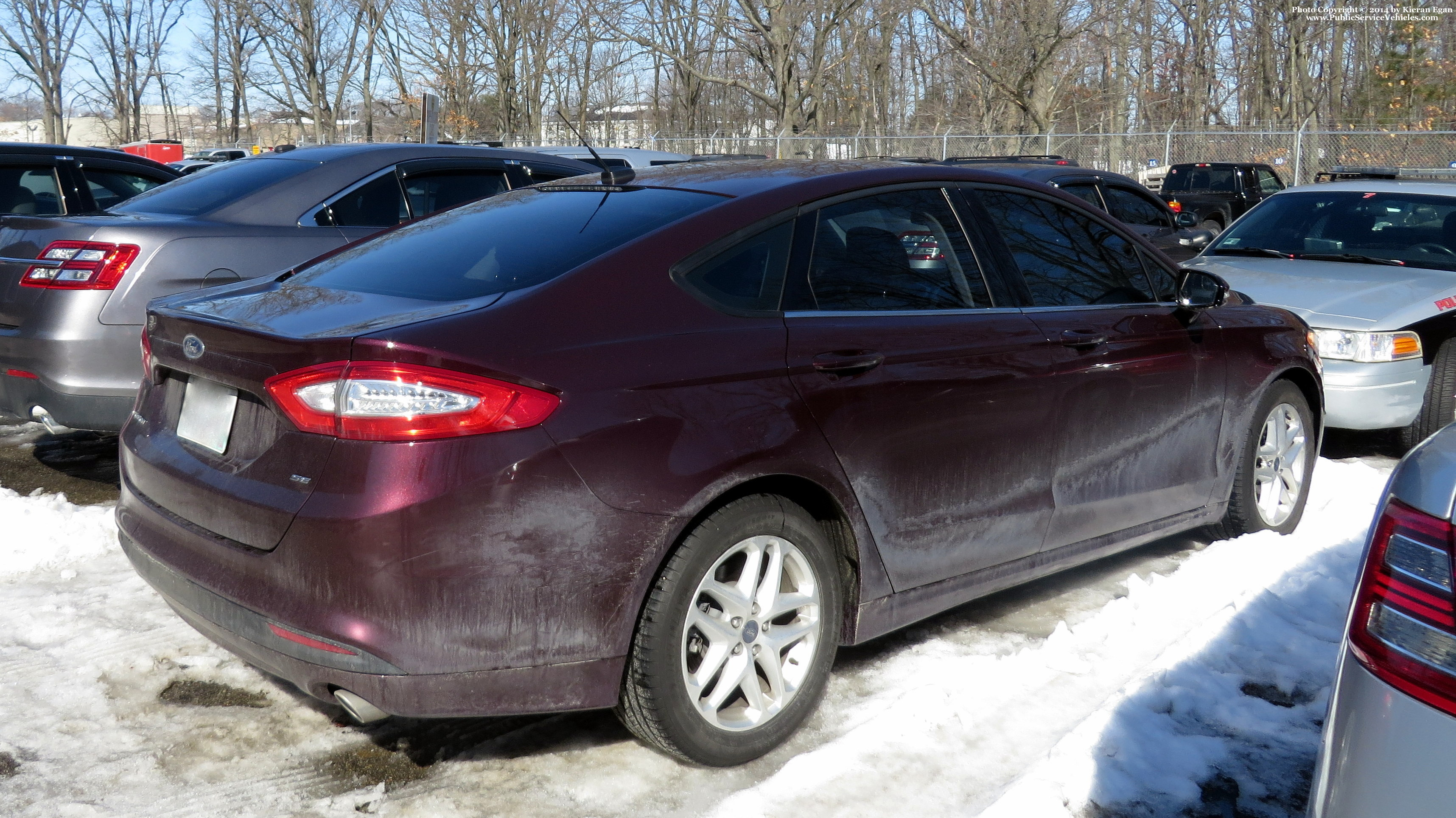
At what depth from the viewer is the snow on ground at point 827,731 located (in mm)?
3061

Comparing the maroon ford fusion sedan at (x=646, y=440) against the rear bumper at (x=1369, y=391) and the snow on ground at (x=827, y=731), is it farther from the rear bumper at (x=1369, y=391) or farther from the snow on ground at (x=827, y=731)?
the rear bumper at (x=1369, y=391)

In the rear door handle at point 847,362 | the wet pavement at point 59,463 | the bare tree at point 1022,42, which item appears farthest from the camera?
the bare tree at point 1022,42

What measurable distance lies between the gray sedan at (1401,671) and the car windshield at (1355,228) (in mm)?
6518

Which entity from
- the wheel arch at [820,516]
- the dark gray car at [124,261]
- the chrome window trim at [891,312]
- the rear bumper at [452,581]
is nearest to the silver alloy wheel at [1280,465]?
the chrome window trim at [891,312]

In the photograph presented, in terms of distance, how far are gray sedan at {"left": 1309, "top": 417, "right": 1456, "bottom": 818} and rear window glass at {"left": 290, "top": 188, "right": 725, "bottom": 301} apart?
1.92 meters

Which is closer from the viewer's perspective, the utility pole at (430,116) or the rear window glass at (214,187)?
the rear window glass at (214,187)

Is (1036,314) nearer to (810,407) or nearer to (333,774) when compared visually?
(810,407)

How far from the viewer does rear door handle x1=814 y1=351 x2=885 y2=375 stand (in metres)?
3.29

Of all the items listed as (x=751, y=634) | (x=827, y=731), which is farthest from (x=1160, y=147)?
(x=751, y=634)

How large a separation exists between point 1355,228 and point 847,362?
611 centimetres

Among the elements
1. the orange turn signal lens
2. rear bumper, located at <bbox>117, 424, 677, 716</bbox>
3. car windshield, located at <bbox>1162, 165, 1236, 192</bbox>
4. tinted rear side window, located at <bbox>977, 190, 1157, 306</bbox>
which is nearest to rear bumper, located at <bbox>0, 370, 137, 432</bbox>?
rear bumper, located at <bbox>117, 424, 677, 716</bbox>

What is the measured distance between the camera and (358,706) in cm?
278

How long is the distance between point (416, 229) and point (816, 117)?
38.4 meters

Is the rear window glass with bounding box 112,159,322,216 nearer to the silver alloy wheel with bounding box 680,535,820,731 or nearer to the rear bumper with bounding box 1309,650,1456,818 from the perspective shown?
the silver alloy wheel with bounding box 680,535,820,731
